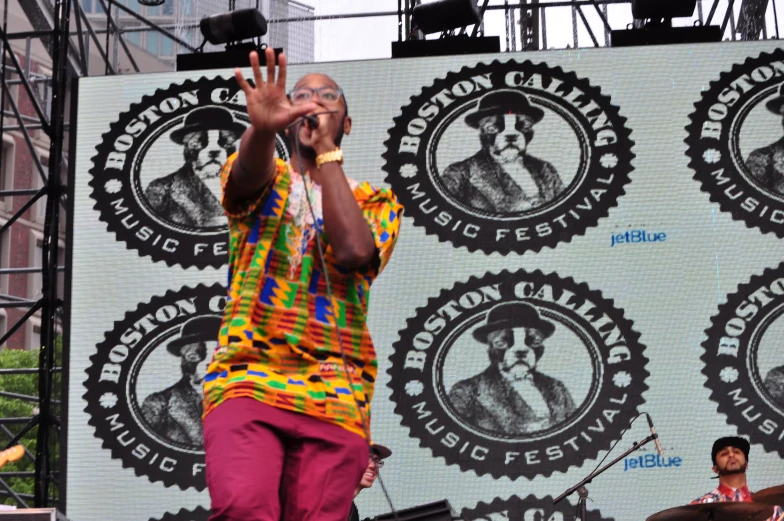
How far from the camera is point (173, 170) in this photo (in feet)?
23.2

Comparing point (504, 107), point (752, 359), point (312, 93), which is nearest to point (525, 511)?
point (752, 359)

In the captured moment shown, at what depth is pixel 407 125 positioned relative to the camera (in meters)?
6.98

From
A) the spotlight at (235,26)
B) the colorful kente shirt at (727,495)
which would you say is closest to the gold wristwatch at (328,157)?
the colorful kente shirt at (727,495)

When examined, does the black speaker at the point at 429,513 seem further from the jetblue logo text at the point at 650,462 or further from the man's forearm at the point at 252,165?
the man's forearm at the point at 252,165

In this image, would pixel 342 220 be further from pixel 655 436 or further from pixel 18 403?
pixel 18 403

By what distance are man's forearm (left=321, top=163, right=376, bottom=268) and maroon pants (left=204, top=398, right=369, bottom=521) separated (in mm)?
330

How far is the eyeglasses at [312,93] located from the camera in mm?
2432

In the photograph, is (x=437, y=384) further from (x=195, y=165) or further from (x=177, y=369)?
(x=195, y=165)

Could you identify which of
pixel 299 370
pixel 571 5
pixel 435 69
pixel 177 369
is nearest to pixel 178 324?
pixel 177 369

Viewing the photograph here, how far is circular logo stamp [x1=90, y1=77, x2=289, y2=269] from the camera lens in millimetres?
6949

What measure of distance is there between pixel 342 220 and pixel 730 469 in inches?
167

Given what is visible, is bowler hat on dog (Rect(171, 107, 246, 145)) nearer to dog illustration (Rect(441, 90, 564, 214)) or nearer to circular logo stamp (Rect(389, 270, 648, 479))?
dog illustration (Rect(441, 90, 564, 214))

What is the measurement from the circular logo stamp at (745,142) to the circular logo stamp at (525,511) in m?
1.86

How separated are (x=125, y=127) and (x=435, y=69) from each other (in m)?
1.87
